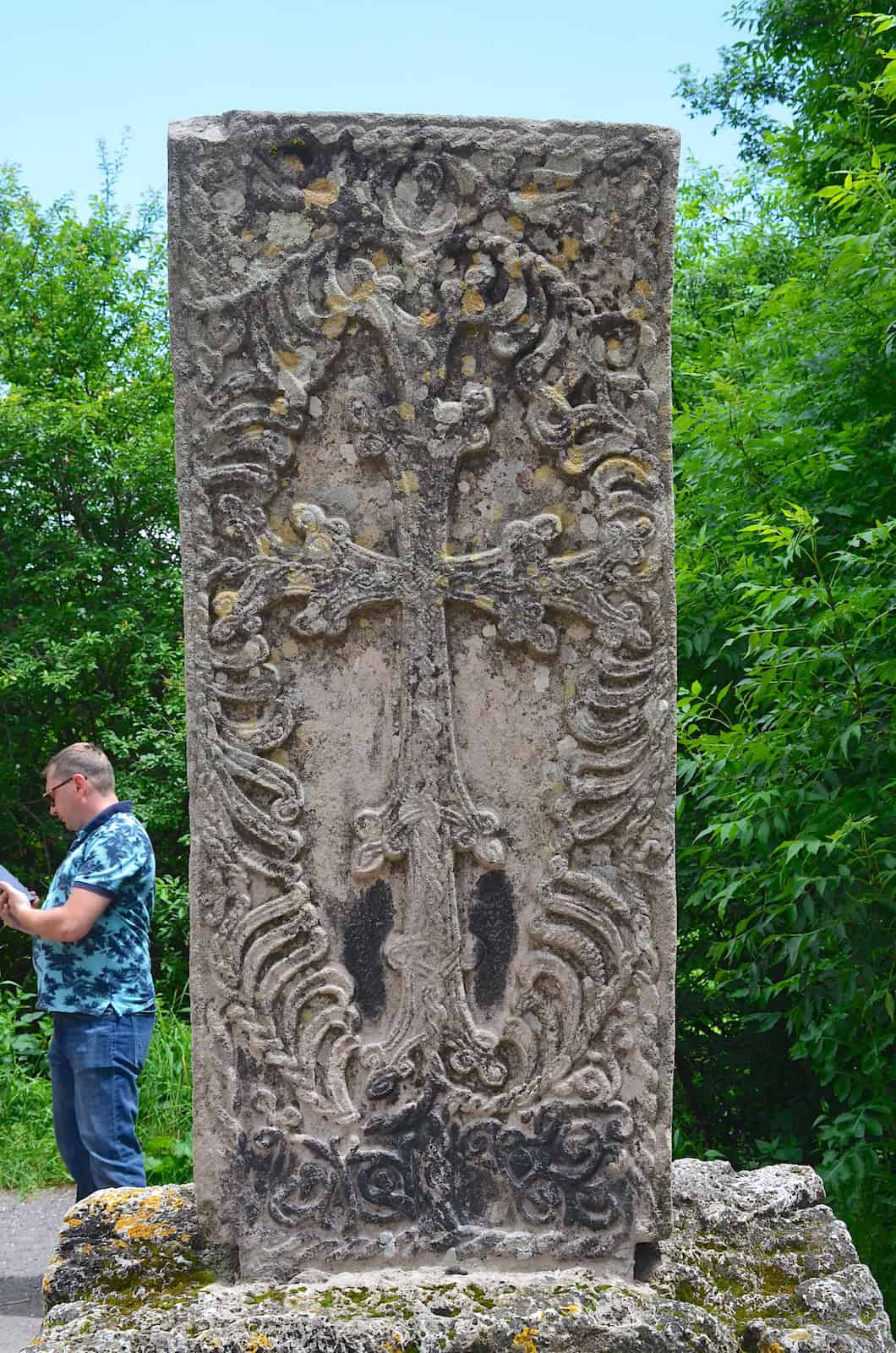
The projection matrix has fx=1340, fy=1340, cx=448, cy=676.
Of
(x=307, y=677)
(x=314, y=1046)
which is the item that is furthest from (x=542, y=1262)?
(x=307, y=677)

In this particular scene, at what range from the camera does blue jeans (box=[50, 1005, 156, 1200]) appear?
389 centimetres

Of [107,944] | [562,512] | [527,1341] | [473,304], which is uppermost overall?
[473,304]

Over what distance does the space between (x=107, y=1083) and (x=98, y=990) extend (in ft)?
0.90

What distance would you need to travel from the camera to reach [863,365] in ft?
14.5

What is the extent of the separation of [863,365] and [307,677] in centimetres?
267

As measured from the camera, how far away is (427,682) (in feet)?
8.45

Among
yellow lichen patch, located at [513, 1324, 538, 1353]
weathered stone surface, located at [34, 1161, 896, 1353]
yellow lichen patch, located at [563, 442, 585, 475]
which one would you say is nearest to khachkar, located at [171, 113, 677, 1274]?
yellow lichen patch, located at [563, 442, 585, 475]

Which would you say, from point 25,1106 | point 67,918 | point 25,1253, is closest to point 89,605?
point 25,1106

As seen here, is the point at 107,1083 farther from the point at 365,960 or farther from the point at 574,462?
the point at 574,462

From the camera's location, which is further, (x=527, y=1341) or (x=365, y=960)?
(x=365, y=960)

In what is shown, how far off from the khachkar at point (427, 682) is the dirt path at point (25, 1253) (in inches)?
92.6

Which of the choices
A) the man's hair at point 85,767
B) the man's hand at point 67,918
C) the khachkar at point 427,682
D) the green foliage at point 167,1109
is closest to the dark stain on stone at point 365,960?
the khachkar at point 427,682

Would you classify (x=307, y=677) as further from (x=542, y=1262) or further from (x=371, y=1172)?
(x=542, y=1262)

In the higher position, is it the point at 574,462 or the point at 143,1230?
the point at 574,462
